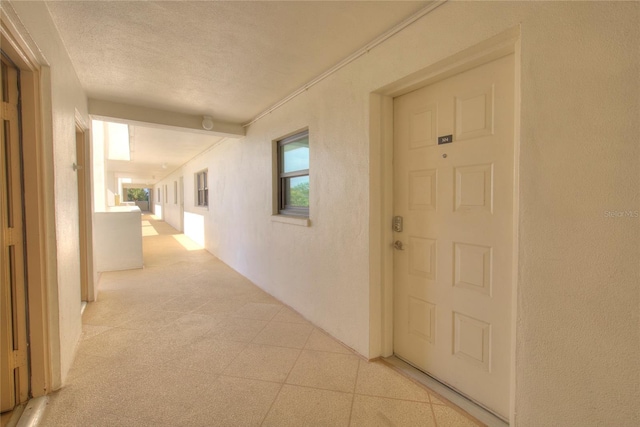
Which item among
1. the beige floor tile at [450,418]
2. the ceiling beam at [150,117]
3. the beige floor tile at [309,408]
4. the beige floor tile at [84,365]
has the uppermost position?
the ceiling beam at [150,117]

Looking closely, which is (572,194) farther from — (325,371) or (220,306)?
(220,306)

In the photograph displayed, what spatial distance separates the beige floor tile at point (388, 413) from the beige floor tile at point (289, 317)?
→ 1.27m

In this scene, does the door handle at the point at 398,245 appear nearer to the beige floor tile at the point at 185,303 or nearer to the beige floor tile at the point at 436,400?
the beige floor tile at the point at 436,400

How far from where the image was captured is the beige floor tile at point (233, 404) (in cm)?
162

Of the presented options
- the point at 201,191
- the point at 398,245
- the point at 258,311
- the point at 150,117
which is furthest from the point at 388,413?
the point at 201,191

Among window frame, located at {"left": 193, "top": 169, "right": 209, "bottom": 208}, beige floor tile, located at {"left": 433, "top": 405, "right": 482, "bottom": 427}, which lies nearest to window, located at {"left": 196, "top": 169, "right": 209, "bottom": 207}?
window frame, located at {"left": 193, "top": 169, "right": 209, "bottom": 208}

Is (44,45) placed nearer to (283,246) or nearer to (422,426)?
(283,246)

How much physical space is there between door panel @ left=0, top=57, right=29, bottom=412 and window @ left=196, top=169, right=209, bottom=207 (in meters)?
5.67

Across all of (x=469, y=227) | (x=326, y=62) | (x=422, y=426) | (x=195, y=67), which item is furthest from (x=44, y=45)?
(x=422, y=426)

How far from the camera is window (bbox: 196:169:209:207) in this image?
7.38 metres

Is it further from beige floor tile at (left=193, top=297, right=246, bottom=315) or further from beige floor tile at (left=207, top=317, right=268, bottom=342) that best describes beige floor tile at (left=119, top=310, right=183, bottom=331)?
beige floor tile at (left=207, top=317, right=268, bottom=342)

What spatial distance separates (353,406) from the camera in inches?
68.8

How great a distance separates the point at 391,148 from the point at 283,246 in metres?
1.85

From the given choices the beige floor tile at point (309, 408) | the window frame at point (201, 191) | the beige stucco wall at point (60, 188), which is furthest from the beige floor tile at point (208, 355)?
the window frame at point (201, 191)
